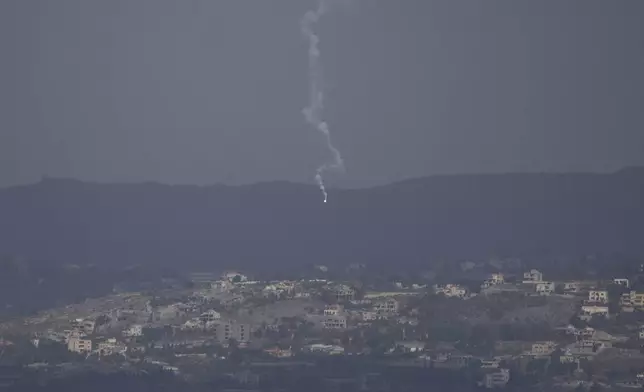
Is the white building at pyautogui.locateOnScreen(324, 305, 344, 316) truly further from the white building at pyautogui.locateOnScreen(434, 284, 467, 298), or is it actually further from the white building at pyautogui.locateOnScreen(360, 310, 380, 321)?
the white building at pyautogui.locateOnScreen(434, 284, 467, 298)

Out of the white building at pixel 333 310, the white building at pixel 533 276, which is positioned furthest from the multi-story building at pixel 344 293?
the white building at pixel 533 276

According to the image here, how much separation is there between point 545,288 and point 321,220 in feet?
14.7

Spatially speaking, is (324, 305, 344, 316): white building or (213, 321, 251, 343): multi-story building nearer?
(213, 321, 251, 343): multi-story building

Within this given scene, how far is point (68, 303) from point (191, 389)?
499cm

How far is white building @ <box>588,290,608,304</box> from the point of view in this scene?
97.5ft

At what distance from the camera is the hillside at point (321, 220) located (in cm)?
3394

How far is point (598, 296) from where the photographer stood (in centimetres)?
2991

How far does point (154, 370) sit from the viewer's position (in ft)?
89.1

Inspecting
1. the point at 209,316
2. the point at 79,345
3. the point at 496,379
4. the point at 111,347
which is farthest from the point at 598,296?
the point at 79,345

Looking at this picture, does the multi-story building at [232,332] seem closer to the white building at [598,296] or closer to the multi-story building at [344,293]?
the multi-story building at [344,293]

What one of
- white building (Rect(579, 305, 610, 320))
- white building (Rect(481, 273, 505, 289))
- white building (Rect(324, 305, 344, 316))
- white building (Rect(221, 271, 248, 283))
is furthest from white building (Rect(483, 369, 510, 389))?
white building (Rect(221, 271, 248, 283))

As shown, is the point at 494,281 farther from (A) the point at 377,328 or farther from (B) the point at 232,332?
(B) the point at 232,332

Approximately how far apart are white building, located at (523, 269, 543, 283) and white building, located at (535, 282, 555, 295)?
27 cm

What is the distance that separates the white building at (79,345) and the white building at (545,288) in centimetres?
539
